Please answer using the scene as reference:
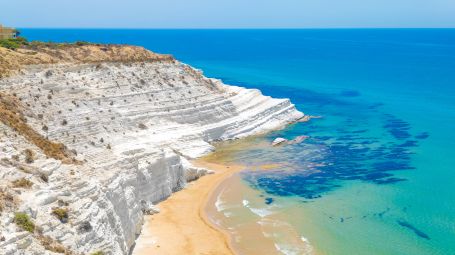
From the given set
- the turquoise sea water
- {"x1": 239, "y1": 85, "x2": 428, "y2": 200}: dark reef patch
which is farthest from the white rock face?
the turquoise sea water

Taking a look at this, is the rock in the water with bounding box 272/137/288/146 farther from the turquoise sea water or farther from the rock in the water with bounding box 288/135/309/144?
the turquoise sea water

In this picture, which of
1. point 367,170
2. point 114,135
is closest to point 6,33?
point 114,135

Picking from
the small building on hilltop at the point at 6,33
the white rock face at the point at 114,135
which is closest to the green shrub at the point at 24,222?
the white rock face at the point at 114,135

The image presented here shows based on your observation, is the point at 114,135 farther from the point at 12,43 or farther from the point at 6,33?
the point at 6,33

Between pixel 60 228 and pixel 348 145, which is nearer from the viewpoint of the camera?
pixel 60 228

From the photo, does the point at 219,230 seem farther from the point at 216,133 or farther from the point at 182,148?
the point at 216,133

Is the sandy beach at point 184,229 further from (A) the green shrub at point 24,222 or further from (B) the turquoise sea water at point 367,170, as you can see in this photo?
(A) the green shrub at point 24,222

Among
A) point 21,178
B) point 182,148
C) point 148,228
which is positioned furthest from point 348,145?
point 21,178
